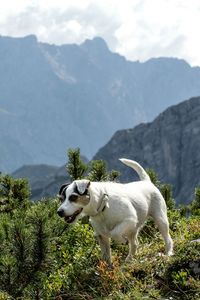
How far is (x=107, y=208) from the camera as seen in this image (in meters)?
7.40

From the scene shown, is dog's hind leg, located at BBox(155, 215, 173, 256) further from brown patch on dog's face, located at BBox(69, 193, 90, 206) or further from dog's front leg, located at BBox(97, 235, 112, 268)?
brown patch on dog's face, located at BBox(69, 193, 90, 206)

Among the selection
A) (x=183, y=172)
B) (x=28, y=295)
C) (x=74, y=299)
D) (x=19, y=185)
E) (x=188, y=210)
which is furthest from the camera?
(x=183, y=172)

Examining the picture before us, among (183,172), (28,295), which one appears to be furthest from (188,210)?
(183,172)

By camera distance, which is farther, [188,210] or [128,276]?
[188,210]

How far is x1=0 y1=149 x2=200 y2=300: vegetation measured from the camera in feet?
20.3

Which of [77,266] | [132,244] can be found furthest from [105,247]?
[77,266]

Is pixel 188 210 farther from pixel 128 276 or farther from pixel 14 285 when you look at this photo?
pixel 14 285

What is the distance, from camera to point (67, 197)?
7.10m

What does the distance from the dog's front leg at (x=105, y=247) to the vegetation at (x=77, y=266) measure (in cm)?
21

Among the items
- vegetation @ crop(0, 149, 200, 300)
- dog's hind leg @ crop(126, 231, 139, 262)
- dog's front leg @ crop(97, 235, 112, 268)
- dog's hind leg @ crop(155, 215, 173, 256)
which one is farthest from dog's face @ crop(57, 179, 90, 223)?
dog's hind leg @ crop(155, 215, 173, 256)

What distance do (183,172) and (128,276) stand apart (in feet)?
632

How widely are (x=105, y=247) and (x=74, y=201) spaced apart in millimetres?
1092

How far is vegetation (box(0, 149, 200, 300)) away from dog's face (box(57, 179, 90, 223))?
0.20 meters

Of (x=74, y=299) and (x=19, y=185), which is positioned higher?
(x=19, y=185)
